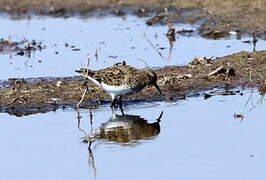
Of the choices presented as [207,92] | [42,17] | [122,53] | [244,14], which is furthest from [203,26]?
[207,92]

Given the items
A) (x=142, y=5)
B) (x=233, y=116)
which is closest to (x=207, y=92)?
(x=233, y=116)

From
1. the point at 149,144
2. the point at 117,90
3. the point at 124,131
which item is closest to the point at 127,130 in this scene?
the point at 124,131

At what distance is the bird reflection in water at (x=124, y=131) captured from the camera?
11195mm

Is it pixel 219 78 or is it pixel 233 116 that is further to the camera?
pixel 219 78

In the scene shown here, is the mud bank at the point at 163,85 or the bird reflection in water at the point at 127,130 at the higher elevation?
the mud bank at the point at 163,85

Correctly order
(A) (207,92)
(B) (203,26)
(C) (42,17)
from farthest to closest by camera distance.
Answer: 1. (C) (42,17)
2. (B) (203,26)
3. (A) (207,92)

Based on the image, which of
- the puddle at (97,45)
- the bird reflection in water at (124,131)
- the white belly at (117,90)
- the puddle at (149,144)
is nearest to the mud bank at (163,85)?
the puddle at (149,144)

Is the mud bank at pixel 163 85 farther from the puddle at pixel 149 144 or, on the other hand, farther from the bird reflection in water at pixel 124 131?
the bird reflection in water at pixel 124 131

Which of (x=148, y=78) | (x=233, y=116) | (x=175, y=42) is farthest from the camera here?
(x=175, y=42)

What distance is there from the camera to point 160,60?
16781 mm

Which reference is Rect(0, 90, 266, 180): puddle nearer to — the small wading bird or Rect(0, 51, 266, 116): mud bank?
the small wading bird

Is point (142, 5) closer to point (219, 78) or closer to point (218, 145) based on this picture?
point (219, 78)

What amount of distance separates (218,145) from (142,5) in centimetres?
1376

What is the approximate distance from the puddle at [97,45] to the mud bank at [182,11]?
1.62 feet
